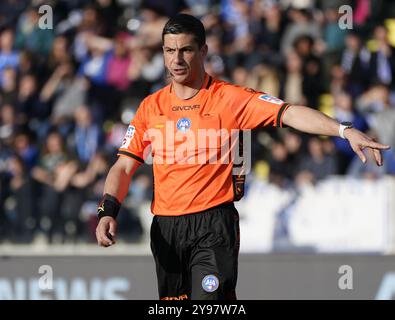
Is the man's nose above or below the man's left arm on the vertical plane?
above

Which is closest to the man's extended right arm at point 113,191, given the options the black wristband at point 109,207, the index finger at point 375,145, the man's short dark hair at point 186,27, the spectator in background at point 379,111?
the black wristband at point 109,207

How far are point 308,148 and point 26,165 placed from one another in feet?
12.5

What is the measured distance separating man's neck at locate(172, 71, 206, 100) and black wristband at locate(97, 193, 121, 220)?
882 millimetres

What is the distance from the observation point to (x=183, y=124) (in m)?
6.93

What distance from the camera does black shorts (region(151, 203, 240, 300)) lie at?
22.1 feet

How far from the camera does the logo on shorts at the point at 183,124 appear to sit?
6.91 m

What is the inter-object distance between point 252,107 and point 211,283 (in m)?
1.26

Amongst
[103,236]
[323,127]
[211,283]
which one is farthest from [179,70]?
[211,283]

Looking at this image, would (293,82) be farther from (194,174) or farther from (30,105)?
(194,174)

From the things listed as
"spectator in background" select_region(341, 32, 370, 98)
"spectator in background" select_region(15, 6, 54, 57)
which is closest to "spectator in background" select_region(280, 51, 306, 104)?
"spectator in background" select_region(341, 32, 370, 98)

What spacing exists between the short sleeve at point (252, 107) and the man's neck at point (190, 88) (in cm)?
21

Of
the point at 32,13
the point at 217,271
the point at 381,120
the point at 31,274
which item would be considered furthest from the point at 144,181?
the point at 217,271

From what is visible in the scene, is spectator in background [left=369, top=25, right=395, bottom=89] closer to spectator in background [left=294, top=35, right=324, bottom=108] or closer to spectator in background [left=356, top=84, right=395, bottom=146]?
spectator in background [left=356, top=84, right=395, bottom=146]

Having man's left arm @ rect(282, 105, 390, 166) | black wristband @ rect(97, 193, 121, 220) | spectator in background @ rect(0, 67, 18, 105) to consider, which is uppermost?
spectator in background @ rect(0, 67, 18, 105)
